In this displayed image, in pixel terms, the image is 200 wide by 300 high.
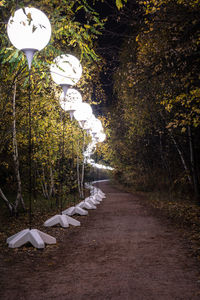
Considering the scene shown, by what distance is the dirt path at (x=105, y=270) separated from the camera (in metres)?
3.04

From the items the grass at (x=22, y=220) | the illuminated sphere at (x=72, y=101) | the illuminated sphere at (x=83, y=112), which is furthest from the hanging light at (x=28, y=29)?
the illuminated sphere at (x=83, y=112)

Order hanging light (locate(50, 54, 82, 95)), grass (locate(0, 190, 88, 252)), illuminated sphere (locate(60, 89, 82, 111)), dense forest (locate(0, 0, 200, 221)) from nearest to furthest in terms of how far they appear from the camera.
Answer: hanging light (locate(50, 54, 82, 95))
dense forest (locate(0, 0, 200, 221))
grass (locate(0, 190, 88, 252))
illuminated sphere (locate(60, 89, 82, 111))

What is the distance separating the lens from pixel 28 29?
12.4 ft

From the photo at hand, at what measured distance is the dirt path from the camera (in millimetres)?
3037

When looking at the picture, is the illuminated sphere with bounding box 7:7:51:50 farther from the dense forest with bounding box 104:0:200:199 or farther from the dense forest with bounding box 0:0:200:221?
the dense forest with bounding box 104:0:200:199

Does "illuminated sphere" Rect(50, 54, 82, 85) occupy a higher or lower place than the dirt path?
higher

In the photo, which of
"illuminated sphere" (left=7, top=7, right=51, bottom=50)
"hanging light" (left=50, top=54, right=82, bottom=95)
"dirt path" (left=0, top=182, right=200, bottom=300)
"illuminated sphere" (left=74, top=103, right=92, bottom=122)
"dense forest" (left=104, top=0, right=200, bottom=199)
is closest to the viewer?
"dirt path" (left=0, top=182, right=200, bottom=300)

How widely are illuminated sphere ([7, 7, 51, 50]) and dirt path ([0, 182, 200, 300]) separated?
2962 millimetres

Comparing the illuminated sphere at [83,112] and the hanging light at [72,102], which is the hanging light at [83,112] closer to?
the illuminated sphere at [83,112]

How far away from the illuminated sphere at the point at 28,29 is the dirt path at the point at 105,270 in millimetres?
2962

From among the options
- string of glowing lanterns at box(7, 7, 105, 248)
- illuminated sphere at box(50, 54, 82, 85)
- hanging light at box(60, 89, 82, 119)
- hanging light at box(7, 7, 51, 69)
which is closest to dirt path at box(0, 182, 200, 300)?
string of glowing lanterns at box(7, 7, 105, 248)

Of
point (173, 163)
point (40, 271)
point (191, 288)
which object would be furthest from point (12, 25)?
point (173, 163)

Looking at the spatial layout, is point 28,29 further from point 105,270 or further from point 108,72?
point 108,72

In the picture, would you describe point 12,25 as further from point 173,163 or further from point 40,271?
point 173,163
